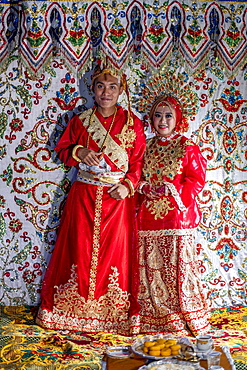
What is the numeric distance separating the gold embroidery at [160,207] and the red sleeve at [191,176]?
5.0 inches

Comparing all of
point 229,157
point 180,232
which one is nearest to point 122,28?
point 229,157

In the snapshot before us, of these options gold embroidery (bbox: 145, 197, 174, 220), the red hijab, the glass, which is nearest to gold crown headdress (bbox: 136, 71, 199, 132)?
the red hijab

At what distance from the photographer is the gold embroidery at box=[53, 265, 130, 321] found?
417cm

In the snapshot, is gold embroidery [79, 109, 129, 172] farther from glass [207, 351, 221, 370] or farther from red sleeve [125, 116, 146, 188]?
glass [207, 351, 221, 370]

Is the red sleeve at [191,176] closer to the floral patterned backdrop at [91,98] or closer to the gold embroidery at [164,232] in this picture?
the gold embroidery at [164,232]

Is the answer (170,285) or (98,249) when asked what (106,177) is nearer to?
(98,249)

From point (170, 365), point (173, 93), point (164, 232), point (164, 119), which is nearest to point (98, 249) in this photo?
point (164, 232)

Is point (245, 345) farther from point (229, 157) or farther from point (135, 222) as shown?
point (229, 157)

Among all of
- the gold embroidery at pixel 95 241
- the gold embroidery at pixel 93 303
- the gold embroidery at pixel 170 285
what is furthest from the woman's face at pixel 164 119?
the gold embroidery at pixel 93 303

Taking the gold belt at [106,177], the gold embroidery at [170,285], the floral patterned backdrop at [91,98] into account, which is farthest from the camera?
the floral patterned backdrop at [91,98]

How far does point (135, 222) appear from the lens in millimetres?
4293

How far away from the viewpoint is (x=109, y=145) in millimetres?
4234

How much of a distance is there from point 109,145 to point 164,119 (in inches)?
18.4

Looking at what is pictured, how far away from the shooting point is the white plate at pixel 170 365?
249 cm
